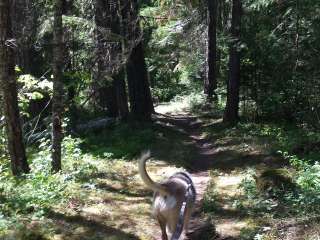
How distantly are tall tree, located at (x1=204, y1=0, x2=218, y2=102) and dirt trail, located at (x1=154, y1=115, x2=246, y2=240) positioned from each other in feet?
29.8

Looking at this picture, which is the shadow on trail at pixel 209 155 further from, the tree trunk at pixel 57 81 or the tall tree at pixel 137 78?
the tree trunk at pixel 57 81

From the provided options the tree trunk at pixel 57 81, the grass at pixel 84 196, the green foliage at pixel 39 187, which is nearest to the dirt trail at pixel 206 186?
the grass at pixel 84 196

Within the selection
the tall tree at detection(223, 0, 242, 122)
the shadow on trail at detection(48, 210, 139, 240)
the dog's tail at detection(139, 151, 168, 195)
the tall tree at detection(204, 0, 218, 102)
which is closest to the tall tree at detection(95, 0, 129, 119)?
the tall tree at detection(223, 0, 242, 122)

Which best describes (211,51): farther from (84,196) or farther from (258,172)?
(84,196)

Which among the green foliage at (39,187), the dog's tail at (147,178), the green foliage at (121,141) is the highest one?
the dog's tail at (147,178)

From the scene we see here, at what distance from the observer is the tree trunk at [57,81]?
1056 centimetres

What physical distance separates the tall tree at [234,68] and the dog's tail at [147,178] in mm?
11849

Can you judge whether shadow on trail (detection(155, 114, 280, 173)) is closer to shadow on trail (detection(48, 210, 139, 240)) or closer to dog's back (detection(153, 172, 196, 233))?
shadow on trail (detection(48, 210, 139, 240))

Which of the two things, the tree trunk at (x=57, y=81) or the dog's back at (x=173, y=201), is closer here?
the dog's back at (x=173, y=201)

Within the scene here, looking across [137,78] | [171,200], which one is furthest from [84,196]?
[137,78]

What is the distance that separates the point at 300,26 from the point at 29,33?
10.4 metres

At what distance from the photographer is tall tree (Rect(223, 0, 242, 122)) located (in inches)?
715

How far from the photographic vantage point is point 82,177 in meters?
11.2

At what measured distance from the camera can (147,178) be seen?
20.2 ft
